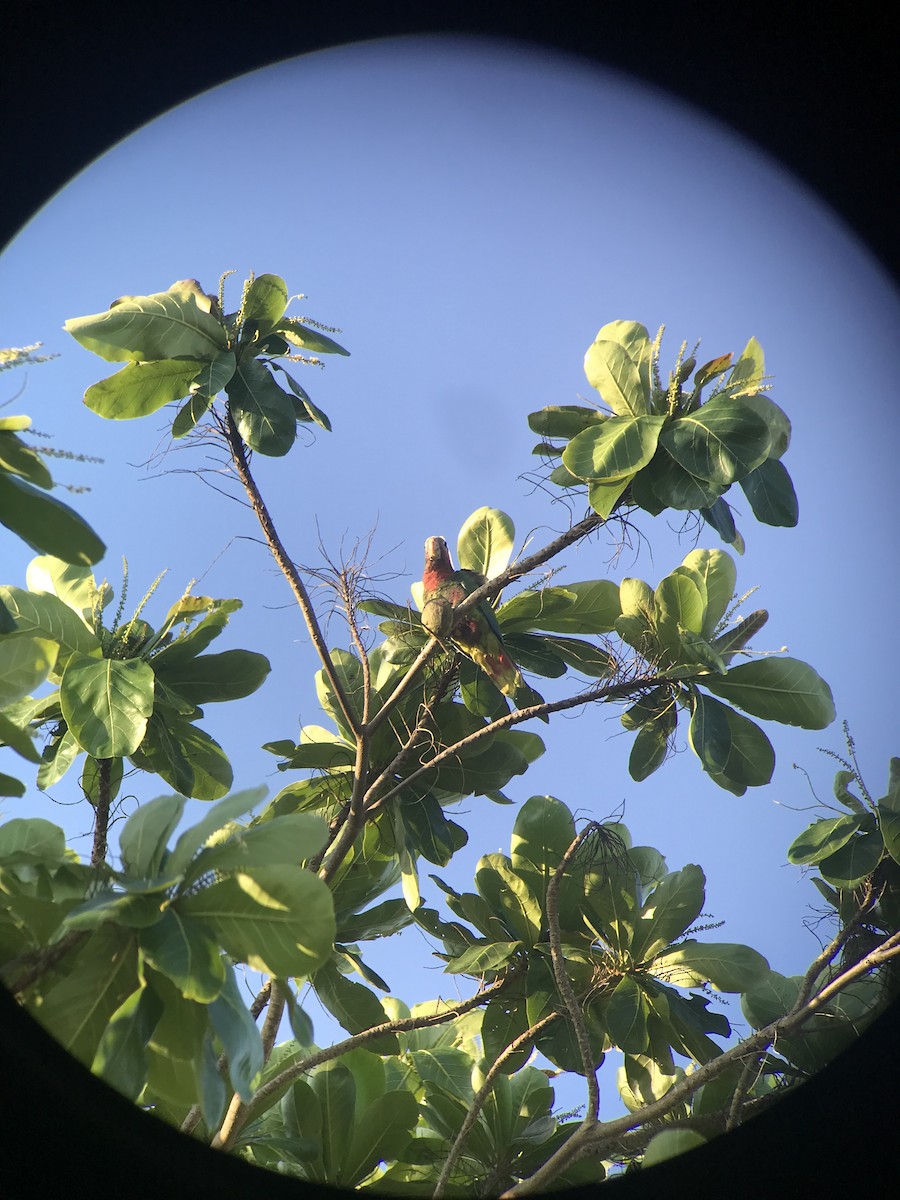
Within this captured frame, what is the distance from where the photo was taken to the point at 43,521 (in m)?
1.40

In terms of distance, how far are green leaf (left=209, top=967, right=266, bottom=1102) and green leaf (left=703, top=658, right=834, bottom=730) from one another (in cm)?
Result: 146

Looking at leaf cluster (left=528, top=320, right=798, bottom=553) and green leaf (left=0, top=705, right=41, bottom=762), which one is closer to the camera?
green leaf (left=0, top=705, right=41, bottom=762)

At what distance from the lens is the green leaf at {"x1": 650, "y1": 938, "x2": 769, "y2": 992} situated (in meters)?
2.23

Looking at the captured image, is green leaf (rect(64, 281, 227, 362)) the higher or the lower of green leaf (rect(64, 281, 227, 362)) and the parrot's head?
the higher

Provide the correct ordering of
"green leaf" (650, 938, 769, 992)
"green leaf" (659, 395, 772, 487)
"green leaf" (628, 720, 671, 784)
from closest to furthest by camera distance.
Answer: "green leaf" (659, 395, 772, 487)
"green leaf" (650, 938, 769, 992)
"green leaf" (628, 720, 671, 784)

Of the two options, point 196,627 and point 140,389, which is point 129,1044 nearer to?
point 196,627

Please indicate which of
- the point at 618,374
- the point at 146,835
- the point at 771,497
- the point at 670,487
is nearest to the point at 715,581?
the point at 771,497

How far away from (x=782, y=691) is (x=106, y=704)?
5.49ft

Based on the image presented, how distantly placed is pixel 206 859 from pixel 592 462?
1242 millimetres

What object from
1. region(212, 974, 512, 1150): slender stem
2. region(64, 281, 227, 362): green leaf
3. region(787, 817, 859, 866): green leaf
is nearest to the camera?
region(212, 974, 512, 1150): slender stem

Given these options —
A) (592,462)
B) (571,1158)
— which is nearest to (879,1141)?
(571,1158)

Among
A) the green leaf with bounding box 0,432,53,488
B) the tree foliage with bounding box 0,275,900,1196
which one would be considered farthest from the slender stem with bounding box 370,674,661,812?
the green leaf with bounding box 0,432,53,488

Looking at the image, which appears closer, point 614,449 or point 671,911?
point 614,449

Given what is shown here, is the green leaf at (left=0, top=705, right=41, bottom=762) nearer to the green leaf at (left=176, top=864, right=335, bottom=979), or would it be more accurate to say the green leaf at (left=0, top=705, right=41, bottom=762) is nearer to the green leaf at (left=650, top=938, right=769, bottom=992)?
the green leaf at (left=176, top=864, right=335, bottom=979)
